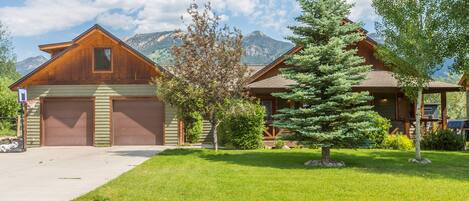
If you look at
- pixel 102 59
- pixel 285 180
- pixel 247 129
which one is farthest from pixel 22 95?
pixel 285 180

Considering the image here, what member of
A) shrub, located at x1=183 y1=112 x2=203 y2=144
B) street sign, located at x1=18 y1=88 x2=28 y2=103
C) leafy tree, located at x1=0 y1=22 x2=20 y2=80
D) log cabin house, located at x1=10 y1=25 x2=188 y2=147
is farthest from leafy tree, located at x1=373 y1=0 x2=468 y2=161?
leafy tree, located at x1=0 y1=22 x2=20 y2=80

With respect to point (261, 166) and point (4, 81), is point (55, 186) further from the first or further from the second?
point (4, 81)

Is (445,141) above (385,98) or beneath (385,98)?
beneath

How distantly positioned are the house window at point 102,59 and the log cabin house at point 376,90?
291 inches

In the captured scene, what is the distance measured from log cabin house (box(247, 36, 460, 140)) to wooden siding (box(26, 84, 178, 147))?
5015 millimetres

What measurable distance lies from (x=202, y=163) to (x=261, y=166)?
2088 mm

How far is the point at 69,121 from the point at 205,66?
10070 mm

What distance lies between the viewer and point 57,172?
13.5 m

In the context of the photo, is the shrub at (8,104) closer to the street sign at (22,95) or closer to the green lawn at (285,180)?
the street sign at (22,95)

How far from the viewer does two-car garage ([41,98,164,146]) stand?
24.0m

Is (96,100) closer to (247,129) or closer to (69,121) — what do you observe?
(69,121)

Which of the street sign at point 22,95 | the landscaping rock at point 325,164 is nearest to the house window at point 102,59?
the street sign at point 22,95

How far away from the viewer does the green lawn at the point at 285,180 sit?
9.68 m

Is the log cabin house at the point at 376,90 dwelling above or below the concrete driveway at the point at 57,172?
above
